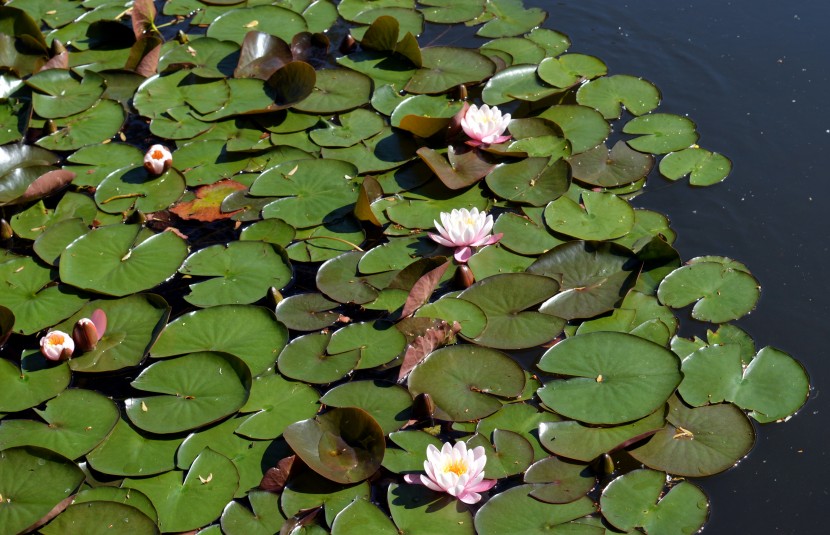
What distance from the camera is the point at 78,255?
13.3ft

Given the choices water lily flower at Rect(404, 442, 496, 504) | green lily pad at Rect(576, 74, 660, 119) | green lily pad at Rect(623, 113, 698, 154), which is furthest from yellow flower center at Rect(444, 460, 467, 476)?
green lily pad at Rect(576, 74, 660, 119)

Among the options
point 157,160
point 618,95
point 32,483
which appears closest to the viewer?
point 32,483

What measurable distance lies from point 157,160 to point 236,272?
1.04m

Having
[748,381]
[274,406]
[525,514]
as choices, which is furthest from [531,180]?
[525,514]

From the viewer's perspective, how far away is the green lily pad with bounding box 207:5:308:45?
5.84m

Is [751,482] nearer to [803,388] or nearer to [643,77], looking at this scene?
[803,388]

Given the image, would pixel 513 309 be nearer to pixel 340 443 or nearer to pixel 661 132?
pixel 340 443

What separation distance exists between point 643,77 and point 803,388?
2.68 metres

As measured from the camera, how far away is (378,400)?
11.0 feet

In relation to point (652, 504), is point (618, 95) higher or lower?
higher

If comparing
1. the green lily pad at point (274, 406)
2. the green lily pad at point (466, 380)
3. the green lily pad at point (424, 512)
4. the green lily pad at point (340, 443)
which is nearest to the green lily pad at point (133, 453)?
the green lily pad at point (274, 406)

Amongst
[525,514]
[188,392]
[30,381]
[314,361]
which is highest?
[525,514]

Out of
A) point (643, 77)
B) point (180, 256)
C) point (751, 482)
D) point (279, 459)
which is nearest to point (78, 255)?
point (180, 256)

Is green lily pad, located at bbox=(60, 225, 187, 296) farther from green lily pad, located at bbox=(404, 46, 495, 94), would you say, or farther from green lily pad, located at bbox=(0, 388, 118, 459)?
green lily pad, located at bbox=(404, 46, 495, 94)
